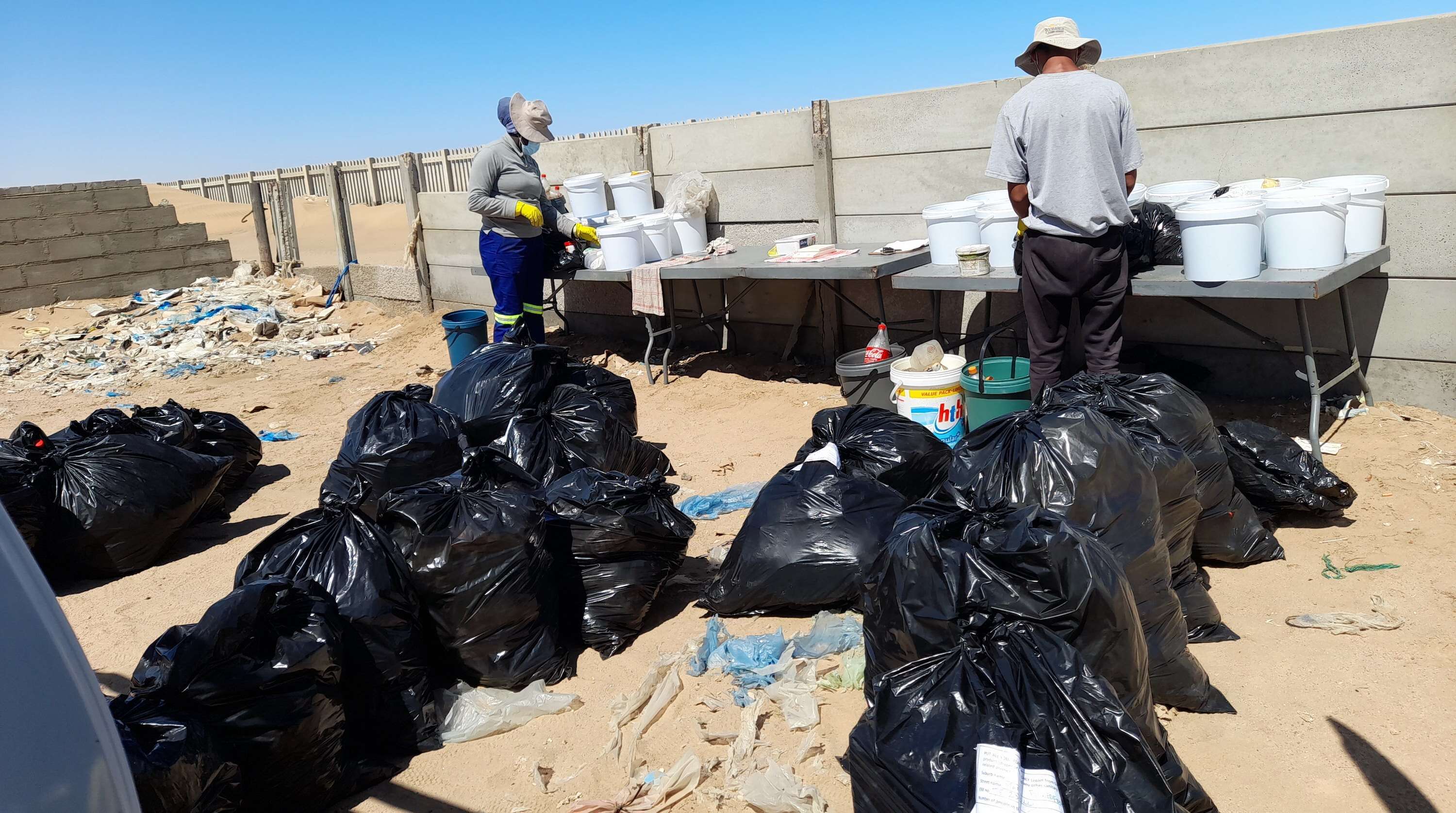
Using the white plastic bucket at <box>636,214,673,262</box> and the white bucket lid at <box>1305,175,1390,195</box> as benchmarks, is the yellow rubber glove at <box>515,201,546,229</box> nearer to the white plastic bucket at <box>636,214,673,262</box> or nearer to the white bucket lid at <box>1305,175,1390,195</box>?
the white plastic bucket at <box>636,214,673,262</box>

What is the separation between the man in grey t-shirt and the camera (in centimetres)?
388

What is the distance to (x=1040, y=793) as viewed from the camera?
169 centimetres

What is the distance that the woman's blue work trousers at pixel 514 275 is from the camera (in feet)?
21.3

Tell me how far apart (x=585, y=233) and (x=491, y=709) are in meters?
4.39

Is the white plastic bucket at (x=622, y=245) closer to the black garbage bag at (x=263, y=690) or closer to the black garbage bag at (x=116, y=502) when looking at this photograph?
the black garbage bag at (x=116, y=502)

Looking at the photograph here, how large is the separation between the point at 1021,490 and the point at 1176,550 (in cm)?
65

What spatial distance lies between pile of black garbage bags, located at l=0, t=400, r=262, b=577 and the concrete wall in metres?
4.00

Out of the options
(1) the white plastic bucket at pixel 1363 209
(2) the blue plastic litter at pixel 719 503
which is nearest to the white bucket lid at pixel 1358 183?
(1) the white plastic bucket at pixel 1363 209

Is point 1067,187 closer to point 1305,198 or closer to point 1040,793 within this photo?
point 1305,198

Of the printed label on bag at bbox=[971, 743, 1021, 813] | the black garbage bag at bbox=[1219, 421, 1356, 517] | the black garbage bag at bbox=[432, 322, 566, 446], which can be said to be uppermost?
the black garbage bag at bbox=[432, 322, 566, 446]

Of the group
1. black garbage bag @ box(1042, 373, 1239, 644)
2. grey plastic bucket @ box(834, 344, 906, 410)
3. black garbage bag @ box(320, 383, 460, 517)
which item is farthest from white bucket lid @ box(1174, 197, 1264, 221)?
black garbage bag @ box(320, 383, 460, 517)

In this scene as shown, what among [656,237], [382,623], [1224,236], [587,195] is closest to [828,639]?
[382,623]

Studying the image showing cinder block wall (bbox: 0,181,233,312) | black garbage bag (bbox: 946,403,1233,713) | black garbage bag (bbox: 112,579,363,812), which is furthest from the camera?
cinder block wall (bbox: 0,181,233,312)

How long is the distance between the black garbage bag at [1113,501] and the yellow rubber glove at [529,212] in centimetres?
434
